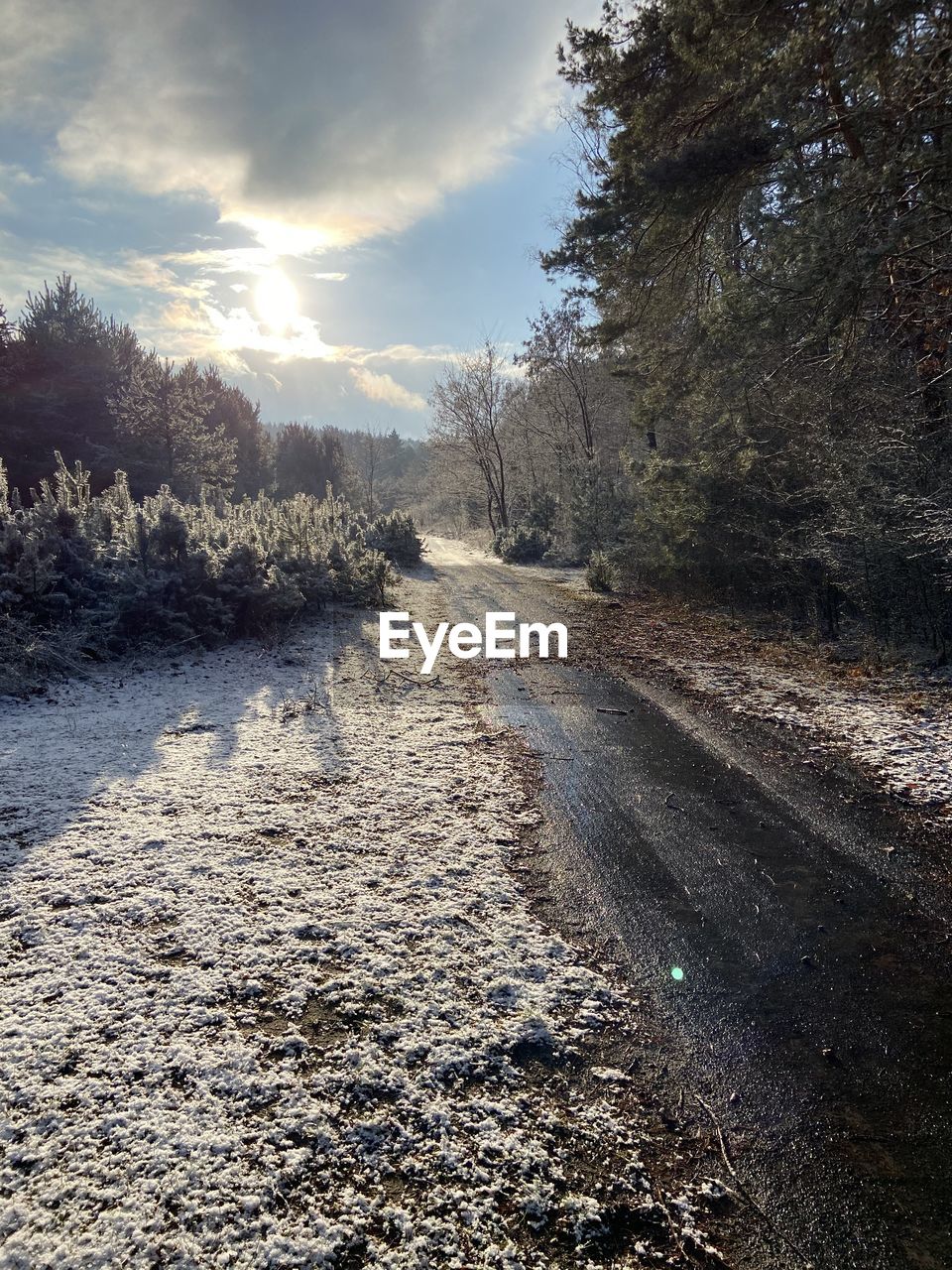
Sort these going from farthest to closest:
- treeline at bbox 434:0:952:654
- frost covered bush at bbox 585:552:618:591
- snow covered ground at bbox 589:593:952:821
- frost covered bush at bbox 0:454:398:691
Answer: frost covered bush at bbox 585:552:618:591, frost covered bush at bbox 0:454:398:691, treeline at bbox 434:0:952:654, snow covered ground at bbox 589:593:952:821

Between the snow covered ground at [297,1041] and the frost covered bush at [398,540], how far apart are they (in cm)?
1600

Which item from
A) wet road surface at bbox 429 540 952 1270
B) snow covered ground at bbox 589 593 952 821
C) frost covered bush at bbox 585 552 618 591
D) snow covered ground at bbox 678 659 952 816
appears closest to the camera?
wet road surface at bbox 429 540 952 1270

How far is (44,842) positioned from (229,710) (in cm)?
262

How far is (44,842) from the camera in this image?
3572 mm

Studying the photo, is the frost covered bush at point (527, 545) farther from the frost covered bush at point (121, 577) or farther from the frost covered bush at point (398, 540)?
the frost covered bush at point (121, 577)

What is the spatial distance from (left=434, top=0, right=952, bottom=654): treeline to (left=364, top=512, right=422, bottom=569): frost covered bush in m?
10.9

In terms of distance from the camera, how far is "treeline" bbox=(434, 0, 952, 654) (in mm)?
5387

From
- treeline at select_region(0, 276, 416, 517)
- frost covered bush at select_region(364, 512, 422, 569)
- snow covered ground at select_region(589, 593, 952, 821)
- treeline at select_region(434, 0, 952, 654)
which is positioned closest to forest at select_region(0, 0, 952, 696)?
treeline at select_region(434, 0, 952, 654)

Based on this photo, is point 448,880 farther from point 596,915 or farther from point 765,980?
point 765,980

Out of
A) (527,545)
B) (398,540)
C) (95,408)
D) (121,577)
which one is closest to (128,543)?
(121,577)

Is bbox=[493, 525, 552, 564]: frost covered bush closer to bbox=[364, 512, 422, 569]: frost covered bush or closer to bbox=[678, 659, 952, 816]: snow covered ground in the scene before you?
bbox=[364, 512, 422, 569]: frost covered bush

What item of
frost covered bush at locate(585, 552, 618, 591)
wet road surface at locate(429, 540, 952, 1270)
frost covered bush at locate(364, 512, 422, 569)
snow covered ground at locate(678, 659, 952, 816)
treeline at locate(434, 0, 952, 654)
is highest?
treeline at locate(434, 0, 952, 654)

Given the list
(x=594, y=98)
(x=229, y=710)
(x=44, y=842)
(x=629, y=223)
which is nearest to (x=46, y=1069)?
(x=44, y=842)

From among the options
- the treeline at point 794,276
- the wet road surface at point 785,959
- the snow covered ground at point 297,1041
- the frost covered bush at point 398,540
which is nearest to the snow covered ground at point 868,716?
the wet road surface at point 785,959
